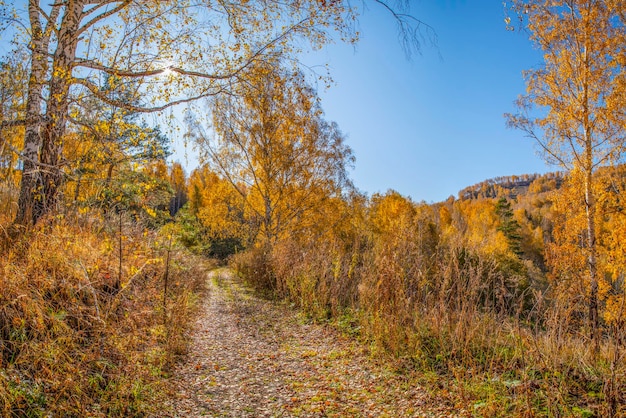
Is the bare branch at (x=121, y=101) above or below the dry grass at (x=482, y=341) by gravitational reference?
above

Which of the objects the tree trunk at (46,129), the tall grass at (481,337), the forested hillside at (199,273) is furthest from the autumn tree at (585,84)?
the tree trunk at (46,129)

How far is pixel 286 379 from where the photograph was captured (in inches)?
183

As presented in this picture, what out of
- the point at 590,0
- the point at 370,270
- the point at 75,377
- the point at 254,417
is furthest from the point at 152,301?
the point at 590,0

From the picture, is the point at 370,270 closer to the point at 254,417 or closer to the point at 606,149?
the point at 254,417

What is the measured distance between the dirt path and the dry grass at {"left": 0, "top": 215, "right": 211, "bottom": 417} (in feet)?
1.59

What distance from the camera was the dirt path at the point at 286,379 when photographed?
12.3 ft

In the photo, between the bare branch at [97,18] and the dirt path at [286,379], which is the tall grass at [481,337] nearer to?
the dirt path at [286,379]

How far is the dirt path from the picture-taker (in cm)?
375

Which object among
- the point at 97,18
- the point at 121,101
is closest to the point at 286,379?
the point at 121,101

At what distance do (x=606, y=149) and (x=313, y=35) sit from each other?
749cm

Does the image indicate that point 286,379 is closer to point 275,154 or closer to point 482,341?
point 482,341

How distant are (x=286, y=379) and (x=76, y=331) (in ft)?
8.37

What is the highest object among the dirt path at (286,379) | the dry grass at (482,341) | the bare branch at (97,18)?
the bare branch at (97,18)

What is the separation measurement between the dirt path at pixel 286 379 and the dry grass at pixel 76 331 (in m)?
0.49
